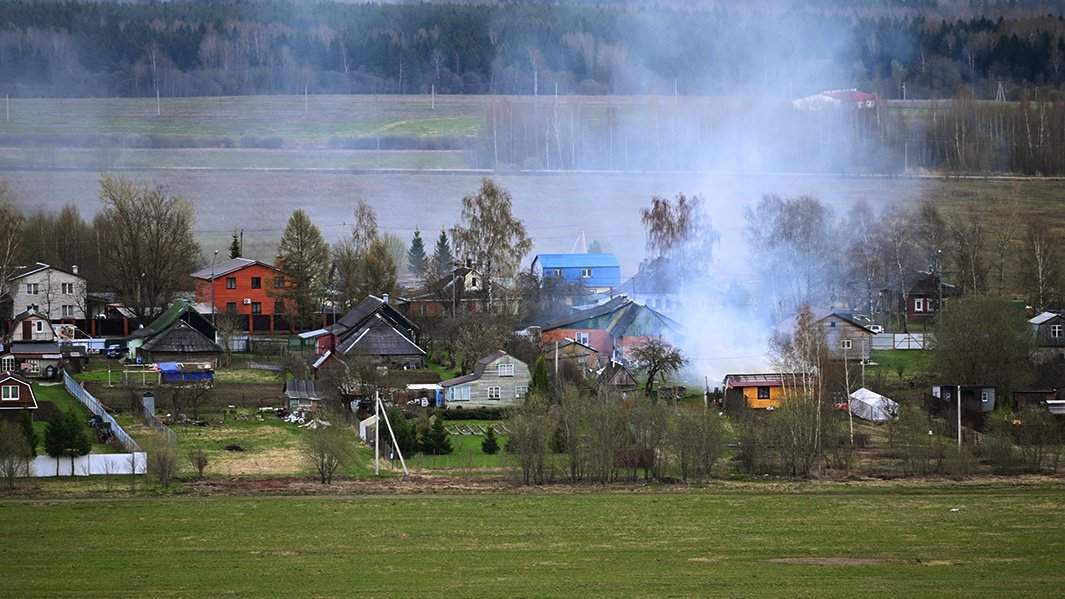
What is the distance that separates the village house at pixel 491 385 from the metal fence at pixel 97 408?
525 cm

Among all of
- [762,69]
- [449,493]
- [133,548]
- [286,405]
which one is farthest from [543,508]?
[762,69]

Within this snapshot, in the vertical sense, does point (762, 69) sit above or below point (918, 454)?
above

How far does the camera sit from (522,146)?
54438 millimetres

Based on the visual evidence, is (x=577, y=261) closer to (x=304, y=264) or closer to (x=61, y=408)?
(x=304, y=264)

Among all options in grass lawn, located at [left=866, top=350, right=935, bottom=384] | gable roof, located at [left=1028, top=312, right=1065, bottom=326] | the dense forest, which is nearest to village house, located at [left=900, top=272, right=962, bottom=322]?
grass lawn, located at [left=866, top=350, right=935, bottom=384]

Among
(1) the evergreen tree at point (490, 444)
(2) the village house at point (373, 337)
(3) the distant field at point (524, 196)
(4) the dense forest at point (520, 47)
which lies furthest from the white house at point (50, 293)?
(4) the dense forest at point (520, 47)

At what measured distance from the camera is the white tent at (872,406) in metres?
26.0

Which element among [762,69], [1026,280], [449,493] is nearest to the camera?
[449,493]

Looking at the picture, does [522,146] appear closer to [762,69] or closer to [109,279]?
[762,69]

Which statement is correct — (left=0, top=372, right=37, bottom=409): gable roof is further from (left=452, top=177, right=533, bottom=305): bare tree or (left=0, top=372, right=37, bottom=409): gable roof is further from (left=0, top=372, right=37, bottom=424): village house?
(left=452, top=177, right=533, bottom=305): bare tree

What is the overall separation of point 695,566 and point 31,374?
52.2 feet

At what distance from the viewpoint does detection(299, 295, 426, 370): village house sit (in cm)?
3041

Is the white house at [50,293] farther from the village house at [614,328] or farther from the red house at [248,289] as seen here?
the village house at [614,328]

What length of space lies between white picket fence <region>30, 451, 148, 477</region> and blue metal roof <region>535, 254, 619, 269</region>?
18318 mm
